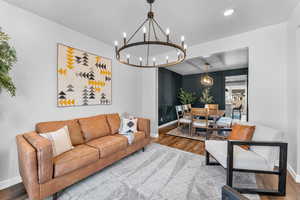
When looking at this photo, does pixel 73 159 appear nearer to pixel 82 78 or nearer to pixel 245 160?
pixel 82 78

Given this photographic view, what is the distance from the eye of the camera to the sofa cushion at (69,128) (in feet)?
6.50

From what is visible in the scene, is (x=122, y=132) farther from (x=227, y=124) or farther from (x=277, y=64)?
(x=277, y=64)

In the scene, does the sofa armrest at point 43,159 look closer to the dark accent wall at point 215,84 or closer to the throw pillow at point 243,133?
the throw pillow at point 243,133

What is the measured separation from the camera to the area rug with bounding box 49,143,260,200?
159 cm

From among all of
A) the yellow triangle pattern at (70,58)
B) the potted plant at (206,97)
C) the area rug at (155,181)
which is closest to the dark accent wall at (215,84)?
the potted plant at (206,97)

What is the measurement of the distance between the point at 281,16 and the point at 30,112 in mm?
4458

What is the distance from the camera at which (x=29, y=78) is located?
1.97m

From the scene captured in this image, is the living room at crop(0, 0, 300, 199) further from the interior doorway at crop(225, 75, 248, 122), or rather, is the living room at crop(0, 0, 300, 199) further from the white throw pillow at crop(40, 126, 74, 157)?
the interior doorway at crop(225, 75, 248, 122)

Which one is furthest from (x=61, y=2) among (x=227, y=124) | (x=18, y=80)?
(x=227, y=124)

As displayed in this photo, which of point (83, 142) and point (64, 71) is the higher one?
point (64, 71)

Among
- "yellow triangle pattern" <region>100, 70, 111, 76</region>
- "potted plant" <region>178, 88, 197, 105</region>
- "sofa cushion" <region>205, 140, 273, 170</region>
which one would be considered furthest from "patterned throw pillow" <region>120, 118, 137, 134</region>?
"potted plant" <region>178, 88, 197, 105</region>

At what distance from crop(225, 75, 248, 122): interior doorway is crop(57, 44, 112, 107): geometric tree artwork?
559 cm

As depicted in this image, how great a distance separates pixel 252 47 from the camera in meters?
2.56

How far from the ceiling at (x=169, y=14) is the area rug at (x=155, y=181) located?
103 inches
